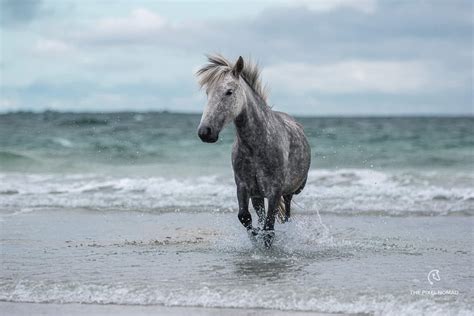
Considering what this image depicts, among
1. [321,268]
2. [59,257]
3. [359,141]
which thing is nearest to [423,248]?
[321,268]

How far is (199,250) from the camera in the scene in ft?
28.0

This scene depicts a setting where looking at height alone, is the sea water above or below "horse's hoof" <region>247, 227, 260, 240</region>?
below

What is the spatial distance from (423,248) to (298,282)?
2667 millimetres

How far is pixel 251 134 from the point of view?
25.5 feet

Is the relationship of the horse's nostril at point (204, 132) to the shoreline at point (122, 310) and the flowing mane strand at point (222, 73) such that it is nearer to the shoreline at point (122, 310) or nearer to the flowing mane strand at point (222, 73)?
the flowing mane strand at point (222, 73)

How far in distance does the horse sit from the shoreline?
2.04 m

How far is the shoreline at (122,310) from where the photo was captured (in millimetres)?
5680

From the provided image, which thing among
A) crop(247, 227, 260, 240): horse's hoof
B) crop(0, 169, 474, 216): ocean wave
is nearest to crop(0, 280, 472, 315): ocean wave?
crop(247, 227, 260, 240): horse's hoof

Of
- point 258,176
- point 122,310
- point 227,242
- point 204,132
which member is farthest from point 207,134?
point 227,242

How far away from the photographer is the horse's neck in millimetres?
7730

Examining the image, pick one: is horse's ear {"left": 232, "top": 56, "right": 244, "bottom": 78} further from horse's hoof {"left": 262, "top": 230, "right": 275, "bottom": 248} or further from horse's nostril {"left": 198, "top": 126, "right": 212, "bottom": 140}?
horse's hoof {"left": 262, "top": 230, "right": 275, "bottom": 248}

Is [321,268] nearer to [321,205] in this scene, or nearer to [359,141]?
[321,205]
